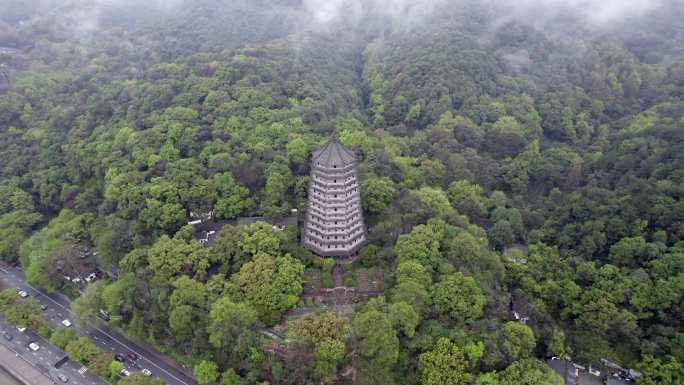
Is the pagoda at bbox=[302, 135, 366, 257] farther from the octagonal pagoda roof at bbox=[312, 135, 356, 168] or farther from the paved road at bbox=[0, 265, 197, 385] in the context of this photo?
the paved road at bbox=[0, 265, 197, 385]

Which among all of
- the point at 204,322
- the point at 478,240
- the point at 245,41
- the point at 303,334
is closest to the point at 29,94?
the point at 245,41

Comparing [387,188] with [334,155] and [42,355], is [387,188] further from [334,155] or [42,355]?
[42,355]

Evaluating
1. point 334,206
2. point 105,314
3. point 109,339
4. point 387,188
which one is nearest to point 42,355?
point 109,339

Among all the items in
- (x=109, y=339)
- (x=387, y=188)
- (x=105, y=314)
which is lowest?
(x=109, y=339)

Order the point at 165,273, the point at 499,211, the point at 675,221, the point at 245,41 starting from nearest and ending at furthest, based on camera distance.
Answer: the point at 165,273
the point at 675,221
the point at 499,211
the point at 245,41

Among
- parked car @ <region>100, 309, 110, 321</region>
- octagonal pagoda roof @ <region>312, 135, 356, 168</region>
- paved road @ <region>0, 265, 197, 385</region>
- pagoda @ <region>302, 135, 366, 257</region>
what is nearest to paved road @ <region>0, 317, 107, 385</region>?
paved road @ <region>0, 265, 197, 385</region>

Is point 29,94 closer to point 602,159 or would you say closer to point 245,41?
point 245,41

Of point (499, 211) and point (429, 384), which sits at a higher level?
point (499, 211)
